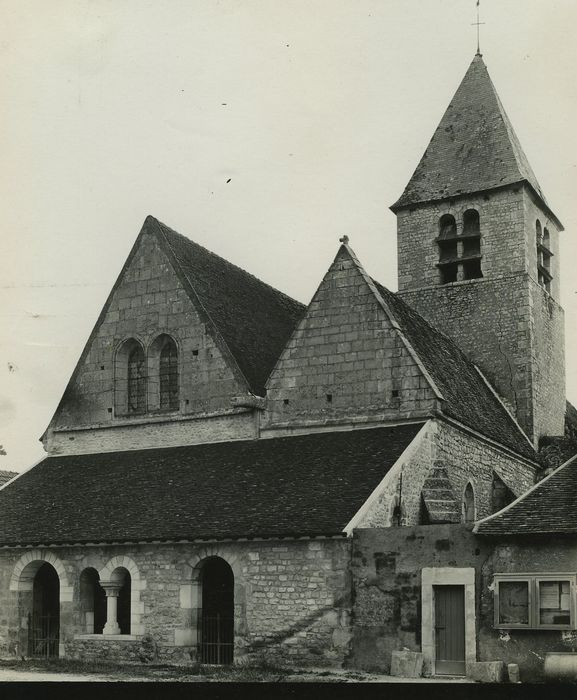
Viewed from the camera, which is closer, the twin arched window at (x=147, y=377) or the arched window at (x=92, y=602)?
the arched window at (x=92, y=602)

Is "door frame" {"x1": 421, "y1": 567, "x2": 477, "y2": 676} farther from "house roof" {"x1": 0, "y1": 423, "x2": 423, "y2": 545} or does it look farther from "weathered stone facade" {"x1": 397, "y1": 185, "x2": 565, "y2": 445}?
"weathered stone facade" {"x1": 397, "y1": 185, "x2": 565, "y2": 445}

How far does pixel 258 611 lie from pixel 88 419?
959cm

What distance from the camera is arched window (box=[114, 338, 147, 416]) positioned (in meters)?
29.6

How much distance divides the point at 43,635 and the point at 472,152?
65.9ft

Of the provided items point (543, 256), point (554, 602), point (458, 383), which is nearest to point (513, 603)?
point (554, 602)

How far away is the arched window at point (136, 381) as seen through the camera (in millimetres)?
29547

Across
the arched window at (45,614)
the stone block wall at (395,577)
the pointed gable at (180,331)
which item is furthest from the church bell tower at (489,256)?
the arched window at (45,614)

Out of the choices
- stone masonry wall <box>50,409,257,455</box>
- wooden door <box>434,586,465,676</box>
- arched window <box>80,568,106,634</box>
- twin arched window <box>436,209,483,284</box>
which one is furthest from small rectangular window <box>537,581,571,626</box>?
twin arched window <box>436,209,483,284</box>

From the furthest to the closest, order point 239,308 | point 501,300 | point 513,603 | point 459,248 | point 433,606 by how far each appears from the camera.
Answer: point 459,248 < point 501,300 < point 239,308 < point 433,606 < point 513,603

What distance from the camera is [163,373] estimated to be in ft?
96.5

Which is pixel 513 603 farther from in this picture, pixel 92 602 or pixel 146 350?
pixel 146 350

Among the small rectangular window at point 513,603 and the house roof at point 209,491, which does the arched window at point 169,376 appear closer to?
→ the house roof at point 209,491

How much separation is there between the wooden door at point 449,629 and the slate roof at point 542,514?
136 cm
